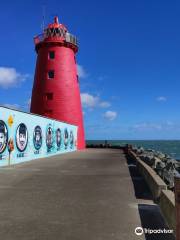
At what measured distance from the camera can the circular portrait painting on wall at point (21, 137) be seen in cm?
2161

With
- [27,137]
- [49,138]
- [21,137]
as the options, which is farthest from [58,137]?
[21,137]

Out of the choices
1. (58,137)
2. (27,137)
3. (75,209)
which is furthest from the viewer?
(58,137)

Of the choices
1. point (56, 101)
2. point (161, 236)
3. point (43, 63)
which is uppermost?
Result: point (43, 63)

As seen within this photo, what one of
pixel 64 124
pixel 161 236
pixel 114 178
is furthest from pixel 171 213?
pixel 64 124

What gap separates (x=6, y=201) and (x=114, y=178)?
554cm

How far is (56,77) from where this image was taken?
3769cm

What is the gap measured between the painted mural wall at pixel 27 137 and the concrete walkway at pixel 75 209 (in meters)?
7.33

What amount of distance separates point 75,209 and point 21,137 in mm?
15015

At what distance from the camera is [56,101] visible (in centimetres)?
3738

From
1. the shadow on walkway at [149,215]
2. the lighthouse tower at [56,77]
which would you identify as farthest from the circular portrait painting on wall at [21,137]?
the lighthouse tower at [56,77]

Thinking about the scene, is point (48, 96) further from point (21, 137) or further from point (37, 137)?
point (21, 137)

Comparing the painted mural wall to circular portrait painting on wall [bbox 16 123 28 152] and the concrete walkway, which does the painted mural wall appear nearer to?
circular portrait painting on wall [bbox 16 123 28 152]

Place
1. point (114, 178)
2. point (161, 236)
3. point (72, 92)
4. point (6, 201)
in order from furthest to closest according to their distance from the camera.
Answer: point (72, 92) → point (114, 178) → point (6, 201) → point (161, 236)

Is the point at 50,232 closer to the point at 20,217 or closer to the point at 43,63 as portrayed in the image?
the point at 20,217
